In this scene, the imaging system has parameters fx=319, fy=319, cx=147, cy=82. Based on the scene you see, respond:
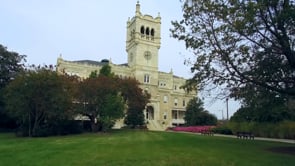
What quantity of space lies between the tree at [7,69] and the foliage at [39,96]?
558 inches

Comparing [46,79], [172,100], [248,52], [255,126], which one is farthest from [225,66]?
[172,100]

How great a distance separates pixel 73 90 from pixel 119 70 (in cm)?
2999

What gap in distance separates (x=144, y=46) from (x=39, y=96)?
37765 mm

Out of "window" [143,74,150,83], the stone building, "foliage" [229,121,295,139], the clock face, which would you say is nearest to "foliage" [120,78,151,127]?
the stone building

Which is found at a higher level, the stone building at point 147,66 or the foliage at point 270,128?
the stone building at point 147,66

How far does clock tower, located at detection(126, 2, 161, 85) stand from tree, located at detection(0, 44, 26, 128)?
2463 cm

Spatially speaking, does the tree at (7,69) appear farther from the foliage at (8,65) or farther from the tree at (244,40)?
the tree at (244,40)

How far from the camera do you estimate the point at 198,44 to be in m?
20.1

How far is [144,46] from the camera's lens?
71062 mm

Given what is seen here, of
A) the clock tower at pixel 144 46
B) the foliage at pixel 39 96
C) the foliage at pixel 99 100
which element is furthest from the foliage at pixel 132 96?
the clock tower at pixel 144 46

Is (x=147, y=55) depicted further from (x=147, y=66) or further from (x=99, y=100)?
(x=99, y=100)

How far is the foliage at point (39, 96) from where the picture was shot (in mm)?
35906

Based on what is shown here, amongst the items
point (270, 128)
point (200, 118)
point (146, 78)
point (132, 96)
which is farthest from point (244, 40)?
point (146, 78)

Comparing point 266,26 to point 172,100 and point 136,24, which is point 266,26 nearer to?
point 136,24
